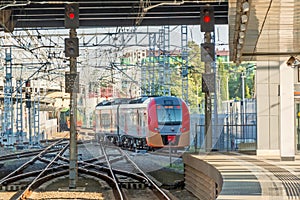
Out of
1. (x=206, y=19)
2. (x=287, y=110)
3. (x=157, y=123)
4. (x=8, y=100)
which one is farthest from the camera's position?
(x=8, y=100)

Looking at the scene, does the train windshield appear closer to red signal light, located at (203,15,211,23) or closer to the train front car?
the train front car

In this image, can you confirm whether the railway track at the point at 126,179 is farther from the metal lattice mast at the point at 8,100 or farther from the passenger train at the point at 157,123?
the metal lattice mast at the point at 8,100

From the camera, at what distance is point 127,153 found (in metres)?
25.5

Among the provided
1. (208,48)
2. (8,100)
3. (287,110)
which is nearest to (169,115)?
(208,48)

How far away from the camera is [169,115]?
24.3 meters

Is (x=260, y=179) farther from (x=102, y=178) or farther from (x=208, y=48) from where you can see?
(x=102, y=178)

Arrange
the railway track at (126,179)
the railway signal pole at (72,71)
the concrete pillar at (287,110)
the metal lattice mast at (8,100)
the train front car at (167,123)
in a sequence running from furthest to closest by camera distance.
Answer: the metal lattice mast at (8,100)
the train front car at (167,123)
the railway signal pole at (72,71)
the concrete pillar at (287,110)
the railway track at (126,179)

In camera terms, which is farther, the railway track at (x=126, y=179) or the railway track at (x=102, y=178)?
the railway track at (x=102, y=178)

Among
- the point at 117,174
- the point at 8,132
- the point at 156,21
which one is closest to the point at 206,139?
the point at 117,174

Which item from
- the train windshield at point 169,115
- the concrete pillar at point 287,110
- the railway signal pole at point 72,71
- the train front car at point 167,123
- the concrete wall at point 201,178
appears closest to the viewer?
the concrete wall at point 201,178

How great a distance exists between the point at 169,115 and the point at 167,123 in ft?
1.08

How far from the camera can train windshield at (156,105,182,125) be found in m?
24.1

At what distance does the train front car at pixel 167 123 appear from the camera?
78.0 feet

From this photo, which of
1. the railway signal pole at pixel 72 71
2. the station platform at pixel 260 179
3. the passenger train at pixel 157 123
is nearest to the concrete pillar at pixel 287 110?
the station platform at pixel 260 179
